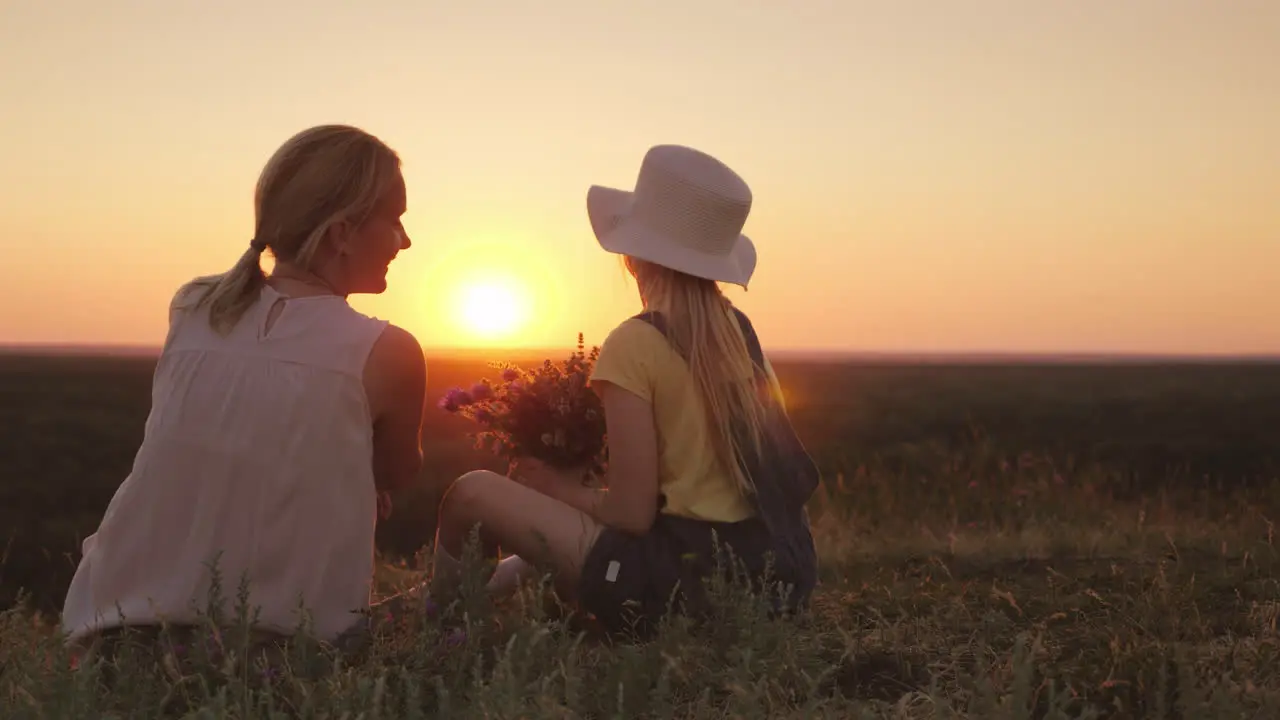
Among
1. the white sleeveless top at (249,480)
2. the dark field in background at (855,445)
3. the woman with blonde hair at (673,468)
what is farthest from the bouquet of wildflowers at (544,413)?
the dark field in background at (855,445)

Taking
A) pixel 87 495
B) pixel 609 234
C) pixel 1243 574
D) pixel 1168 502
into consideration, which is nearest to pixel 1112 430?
pixel 1168 502

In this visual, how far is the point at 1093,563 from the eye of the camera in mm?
5391

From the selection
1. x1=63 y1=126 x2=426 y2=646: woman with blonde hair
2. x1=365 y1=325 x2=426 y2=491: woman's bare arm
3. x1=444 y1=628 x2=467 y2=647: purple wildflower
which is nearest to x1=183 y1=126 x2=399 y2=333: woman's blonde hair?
x1=63 y1=126 x2=426 y2=646: woman with blonde hair

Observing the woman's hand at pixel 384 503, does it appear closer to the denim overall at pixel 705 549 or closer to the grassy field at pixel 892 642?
the grassy field at pixel 892 642

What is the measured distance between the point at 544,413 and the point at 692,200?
92cm

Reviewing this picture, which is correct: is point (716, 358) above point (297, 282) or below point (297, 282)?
below

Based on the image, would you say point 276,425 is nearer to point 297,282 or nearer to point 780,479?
point 297,282

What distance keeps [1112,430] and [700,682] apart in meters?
26.0

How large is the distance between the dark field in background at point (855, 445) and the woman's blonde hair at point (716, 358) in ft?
5.32

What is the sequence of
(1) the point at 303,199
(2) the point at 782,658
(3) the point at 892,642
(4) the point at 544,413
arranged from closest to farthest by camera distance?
1. (2) the point at 782,658
2. (1) the point at 303,199
3. (3) the point at 892,642
4. (4) the point at 544,413

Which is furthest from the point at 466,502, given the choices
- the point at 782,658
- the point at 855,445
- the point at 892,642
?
the point at 855,445

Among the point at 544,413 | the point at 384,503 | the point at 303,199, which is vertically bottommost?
the point at 384,503

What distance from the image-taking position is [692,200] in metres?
3.99

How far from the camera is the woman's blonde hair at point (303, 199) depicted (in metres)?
3.36
